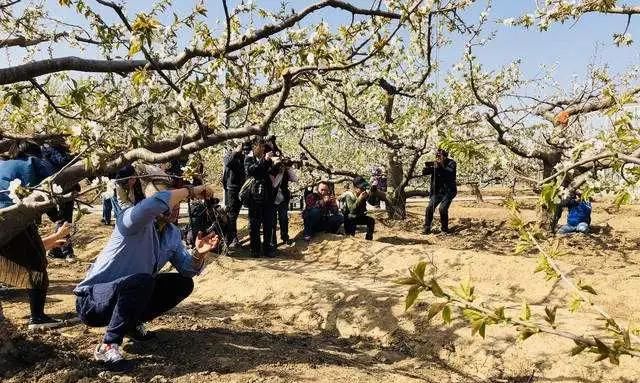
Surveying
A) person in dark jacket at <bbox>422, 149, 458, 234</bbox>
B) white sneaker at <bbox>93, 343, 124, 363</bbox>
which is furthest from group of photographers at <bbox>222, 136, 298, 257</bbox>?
white sneaker at <bbox>93, 343, 124, 363</bbox>

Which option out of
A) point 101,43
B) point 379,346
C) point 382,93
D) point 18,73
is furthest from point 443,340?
point 382,93

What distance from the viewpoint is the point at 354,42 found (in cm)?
571

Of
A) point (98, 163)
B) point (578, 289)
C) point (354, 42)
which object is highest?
point (354, 42)

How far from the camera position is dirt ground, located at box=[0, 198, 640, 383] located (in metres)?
3.68

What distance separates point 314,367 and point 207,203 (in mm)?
4062

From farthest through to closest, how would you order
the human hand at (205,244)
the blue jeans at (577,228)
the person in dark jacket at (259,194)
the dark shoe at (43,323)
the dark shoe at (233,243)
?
the blue jeans at (577,228)
the dark shoe at (233,243)
the person in dark jacket at (259,194)
the dark shoe at (43,323)
the human hand at (205,244)

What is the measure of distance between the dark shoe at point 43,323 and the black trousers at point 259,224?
366cm

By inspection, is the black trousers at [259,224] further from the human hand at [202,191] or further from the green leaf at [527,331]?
the green leaf at [527,331]

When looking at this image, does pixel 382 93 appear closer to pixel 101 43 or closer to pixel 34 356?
pixel 101 43

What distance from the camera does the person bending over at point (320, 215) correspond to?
9273mm

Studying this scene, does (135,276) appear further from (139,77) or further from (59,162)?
(59,162)

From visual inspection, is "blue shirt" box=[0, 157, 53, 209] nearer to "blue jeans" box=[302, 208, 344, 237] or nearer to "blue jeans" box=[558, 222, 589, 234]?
"blue jeans" box=[302, 208, 344, 237]

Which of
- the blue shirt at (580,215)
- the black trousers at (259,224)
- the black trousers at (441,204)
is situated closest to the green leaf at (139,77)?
the black trousers at (259,224)

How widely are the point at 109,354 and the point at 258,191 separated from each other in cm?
452
